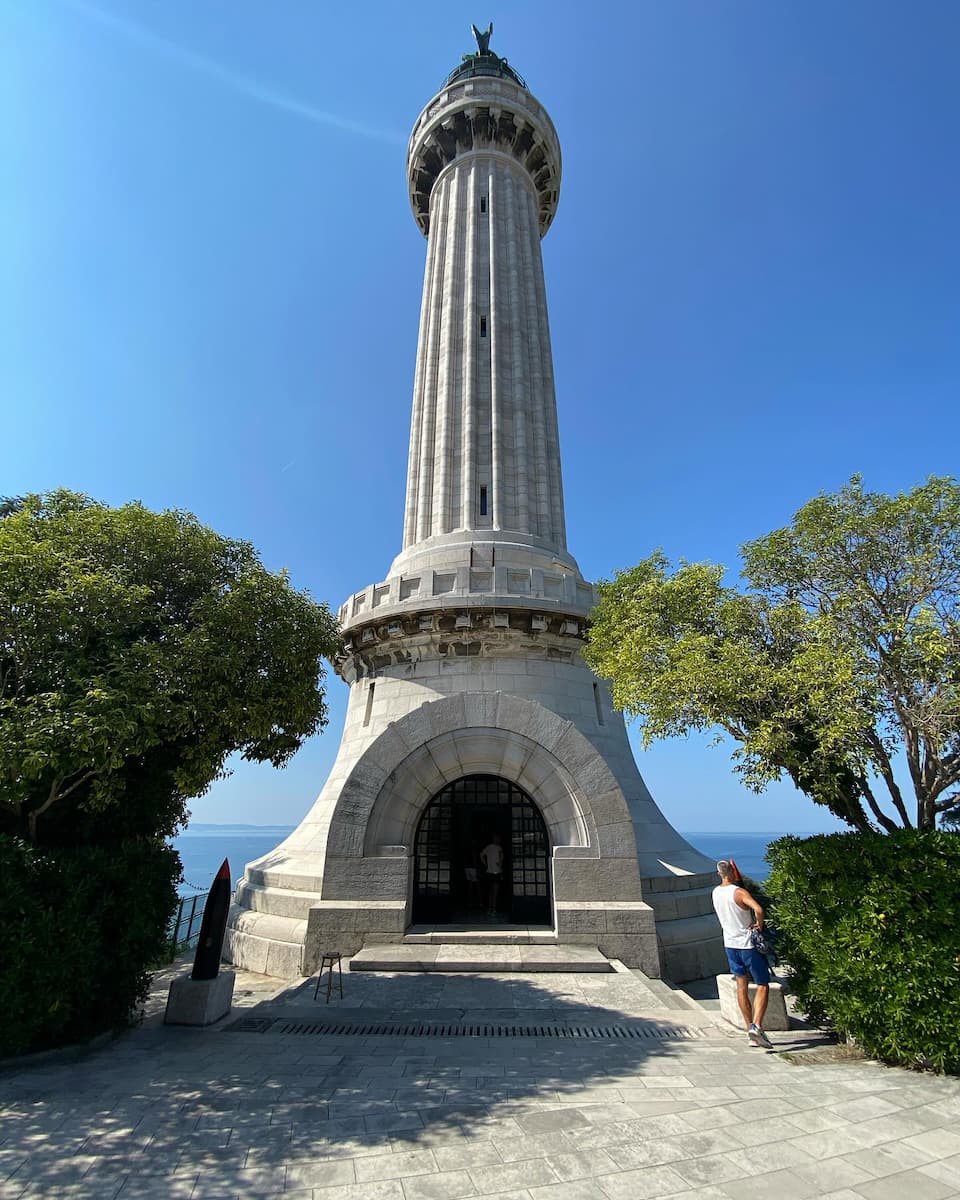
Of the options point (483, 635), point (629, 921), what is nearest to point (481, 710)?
point (483, 635)

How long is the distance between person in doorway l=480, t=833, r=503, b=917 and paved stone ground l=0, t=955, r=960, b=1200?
6584mm

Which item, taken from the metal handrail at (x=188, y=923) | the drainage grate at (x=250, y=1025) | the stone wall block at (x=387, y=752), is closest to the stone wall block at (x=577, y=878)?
the stone wall block at (x=387, y=752)

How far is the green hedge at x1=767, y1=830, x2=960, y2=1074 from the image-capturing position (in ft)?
22.4

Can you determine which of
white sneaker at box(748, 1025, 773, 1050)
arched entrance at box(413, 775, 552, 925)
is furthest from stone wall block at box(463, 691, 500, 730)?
white sneaker at box(748, 1025, 773, 1050)

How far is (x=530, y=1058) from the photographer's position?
735cm

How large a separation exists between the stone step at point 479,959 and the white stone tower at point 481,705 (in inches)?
15.4

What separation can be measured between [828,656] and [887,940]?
3.51m

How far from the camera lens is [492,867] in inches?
583

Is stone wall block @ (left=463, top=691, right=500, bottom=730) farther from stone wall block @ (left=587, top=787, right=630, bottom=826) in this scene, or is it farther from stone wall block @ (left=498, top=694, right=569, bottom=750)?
stone wall block @ (left=587, top=787, right=630, bottom=826)

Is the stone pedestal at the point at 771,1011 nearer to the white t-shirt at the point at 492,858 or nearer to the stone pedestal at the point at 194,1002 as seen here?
the white t-shirt at the point at 492,858

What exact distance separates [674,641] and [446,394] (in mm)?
14449

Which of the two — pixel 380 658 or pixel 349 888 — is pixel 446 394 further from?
pixel 349 888

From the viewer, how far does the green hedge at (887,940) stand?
22.4ft

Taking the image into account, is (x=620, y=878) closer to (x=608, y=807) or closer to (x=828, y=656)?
(x=608, y=807)
